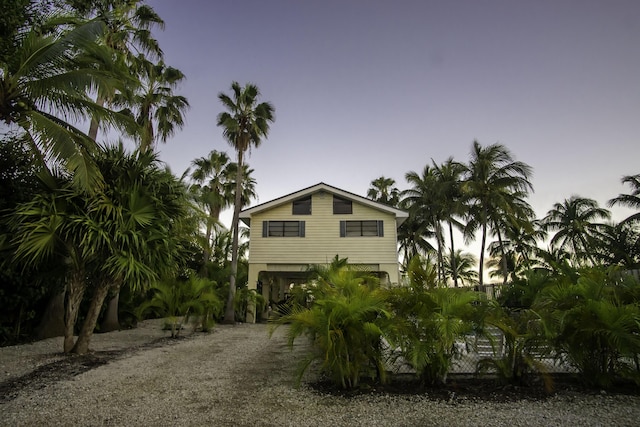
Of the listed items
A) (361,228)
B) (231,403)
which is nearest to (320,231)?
(361,228)

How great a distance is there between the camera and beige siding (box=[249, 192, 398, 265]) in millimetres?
18391

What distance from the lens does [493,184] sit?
23.7 metres

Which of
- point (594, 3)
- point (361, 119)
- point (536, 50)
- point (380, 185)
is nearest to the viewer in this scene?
point (594, 3)

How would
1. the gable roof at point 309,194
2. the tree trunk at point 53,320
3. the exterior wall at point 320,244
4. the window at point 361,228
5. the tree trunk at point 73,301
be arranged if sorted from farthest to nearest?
1. the gable roof at point 309,194
2. the window at point 361,228
3. the exterior wall at point 320,244
4. the tree trunk at point 53,320
5. the tree trunk at point 73,301

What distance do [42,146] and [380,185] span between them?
31.1 meters

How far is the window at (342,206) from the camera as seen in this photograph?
19016 mm

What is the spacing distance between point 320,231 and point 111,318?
33.2ft

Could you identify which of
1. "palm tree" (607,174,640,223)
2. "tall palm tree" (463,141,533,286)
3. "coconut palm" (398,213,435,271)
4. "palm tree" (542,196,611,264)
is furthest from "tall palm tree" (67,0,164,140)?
"palm tree" (542,196,611,264)

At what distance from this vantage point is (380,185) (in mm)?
35656

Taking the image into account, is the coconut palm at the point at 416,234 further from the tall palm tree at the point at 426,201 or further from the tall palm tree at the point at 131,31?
the tall palm tree at the point at 131,31

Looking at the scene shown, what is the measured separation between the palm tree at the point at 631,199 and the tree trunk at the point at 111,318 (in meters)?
31.1

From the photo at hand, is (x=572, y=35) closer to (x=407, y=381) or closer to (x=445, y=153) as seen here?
(x=407, y=381)

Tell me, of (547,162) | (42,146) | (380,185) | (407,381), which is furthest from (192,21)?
(380,185)

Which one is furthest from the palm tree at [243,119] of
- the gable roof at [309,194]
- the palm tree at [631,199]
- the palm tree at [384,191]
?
the palm tree at [631,199]
